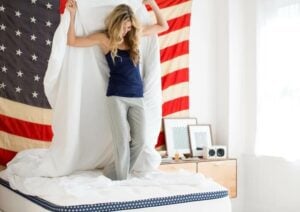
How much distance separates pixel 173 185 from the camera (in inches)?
116

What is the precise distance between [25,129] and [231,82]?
2.25 metres

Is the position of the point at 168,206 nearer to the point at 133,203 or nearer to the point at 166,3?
the point at 133,203

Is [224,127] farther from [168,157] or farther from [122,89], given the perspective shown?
[122,89]

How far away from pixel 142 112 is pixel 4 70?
125 cm

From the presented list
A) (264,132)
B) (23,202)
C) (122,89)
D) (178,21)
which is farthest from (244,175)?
(23,202)

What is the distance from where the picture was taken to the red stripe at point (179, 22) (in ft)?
15.7

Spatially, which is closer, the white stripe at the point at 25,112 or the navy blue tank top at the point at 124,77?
the navy blue tank top at the point at 124,77

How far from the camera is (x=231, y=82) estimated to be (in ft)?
16.3

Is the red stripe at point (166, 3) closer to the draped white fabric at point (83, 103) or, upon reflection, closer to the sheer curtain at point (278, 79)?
the sheer curtain at point (278, 79)

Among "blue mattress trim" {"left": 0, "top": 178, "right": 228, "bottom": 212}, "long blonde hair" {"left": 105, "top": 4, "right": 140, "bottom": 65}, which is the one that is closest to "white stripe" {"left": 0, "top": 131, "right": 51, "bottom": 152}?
"blue mattress trim" {"left": 0, "top": 178, "right": 228, "bottom": 212}

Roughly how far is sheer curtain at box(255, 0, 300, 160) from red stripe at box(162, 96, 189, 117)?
0.77 metres

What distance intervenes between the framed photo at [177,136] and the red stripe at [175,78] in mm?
371

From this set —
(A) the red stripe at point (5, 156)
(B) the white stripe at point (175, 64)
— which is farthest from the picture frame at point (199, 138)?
(A) the red stripe at point (5, 156)

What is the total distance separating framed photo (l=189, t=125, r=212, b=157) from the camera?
4727mm
